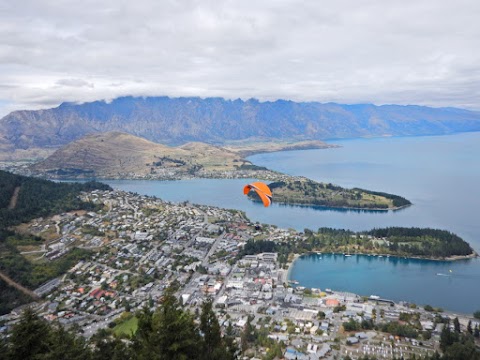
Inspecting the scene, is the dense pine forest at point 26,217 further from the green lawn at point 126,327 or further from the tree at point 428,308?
the tree at point 428,308

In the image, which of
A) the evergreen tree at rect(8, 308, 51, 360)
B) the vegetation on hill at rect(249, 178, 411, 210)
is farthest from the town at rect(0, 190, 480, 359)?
the vegetation on hill at rect(249, 178, 411, 210)

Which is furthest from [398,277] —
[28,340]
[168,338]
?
[28,340]

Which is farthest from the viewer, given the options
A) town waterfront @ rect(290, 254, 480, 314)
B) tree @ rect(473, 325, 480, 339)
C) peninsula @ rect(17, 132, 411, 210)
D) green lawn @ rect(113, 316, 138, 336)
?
peninsula @ rect(17, 132, 411, 210)

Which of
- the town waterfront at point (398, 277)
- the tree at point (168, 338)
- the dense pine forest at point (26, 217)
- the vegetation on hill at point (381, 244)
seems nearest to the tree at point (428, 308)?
the town waterfront at point (398, 277)

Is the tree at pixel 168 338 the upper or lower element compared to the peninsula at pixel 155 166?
upper

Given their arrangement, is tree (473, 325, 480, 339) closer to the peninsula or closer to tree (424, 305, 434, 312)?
tree (424, 305, 434, 312)

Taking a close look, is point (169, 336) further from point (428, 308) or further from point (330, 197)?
point (330, 197)
